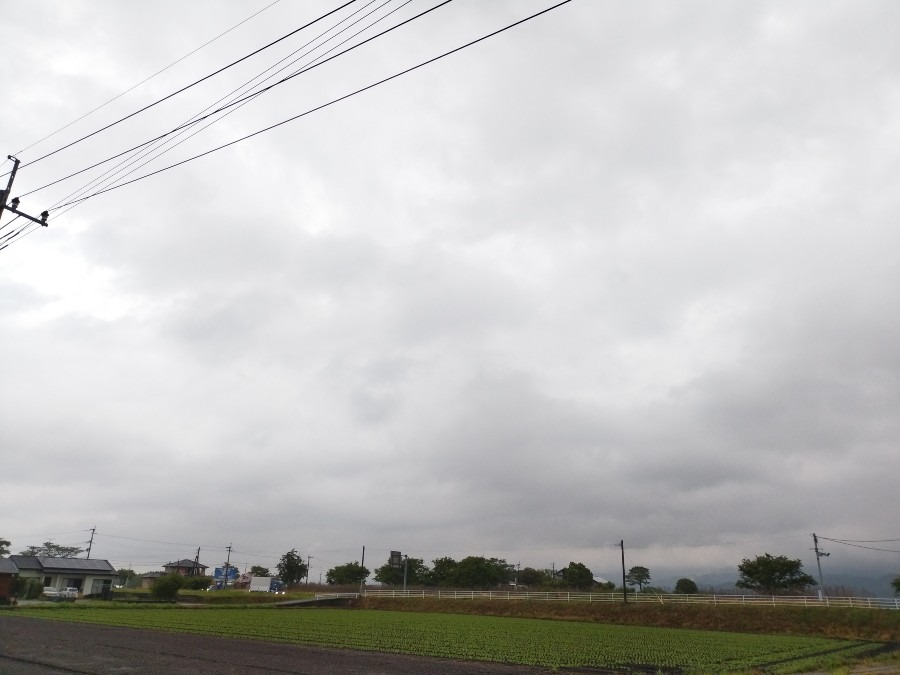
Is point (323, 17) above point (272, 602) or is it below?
above

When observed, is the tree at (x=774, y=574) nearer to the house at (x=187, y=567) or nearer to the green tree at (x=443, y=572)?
the green tree at (x=443, y=572)

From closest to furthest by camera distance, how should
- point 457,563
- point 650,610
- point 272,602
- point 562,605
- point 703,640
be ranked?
point 703,640 < point 650,610 < point 562,605 < point 272,602 < point 457,563

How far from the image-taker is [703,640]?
3856cm

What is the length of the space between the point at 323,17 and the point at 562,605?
65031 mm

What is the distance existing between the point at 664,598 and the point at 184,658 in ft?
182

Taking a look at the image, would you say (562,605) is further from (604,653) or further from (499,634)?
(604,653)

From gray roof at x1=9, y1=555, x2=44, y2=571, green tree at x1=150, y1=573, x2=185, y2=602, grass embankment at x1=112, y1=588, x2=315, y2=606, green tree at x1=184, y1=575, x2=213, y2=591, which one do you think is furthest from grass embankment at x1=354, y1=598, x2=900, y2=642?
gray roof at x1=9, y1=555, x2=44, y2=571

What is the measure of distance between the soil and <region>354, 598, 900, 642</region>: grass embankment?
35.2 metres

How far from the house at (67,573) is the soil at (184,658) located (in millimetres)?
61000

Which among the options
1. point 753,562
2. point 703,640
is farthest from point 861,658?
point 753,562

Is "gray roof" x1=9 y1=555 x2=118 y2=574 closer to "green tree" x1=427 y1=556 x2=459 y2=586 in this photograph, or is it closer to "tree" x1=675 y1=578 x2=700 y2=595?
A: "green tree" x1=427 y1=556 x2=459 y2=586

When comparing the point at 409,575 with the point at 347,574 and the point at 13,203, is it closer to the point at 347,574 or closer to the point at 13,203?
the point at 347,574

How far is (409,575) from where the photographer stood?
126812 mm

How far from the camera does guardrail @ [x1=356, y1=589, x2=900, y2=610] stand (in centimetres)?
4956
